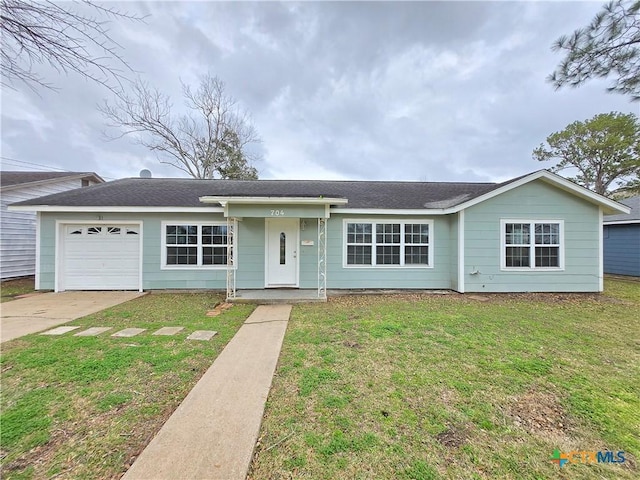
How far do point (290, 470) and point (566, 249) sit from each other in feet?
33.9

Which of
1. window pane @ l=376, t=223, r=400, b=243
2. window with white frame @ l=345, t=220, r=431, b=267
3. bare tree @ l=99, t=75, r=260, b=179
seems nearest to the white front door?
window with white frame @ l=345, t=220, r=431, b=267

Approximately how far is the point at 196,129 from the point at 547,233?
22.6 metres

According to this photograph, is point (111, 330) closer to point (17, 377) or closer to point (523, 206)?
point (17, 377)

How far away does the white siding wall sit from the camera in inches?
396

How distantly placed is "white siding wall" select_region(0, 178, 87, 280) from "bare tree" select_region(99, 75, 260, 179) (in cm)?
898

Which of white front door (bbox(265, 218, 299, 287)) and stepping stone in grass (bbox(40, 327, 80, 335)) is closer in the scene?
stepping stone in grass (bbox(40, 327, 80, 335))

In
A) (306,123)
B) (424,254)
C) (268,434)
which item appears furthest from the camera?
(306,123)

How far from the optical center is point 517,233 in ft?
27.5

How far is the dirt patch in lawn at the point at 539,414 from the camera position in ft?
7.94

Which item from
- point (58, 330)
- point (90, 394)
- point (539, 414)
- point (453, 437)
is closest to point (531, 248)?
point (539, 414)

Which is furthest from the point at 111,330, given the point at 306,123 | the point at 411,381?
the point at 306,123

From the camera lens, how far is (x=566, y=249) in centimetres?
842

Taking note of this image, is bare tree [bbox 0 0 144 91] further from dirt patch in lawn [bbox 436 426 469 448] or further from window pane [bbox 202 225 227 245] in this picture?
dirt patch in lawn [bbox 436 426 469 448]

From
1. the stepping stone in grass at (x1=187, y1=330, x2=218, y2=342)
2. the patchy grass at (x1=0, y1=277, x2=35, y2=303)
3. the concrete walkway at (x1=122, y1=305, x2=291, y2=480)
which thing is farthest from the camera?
the patchy grass at (x1=0, y1=277, x2=35, y2=303)
